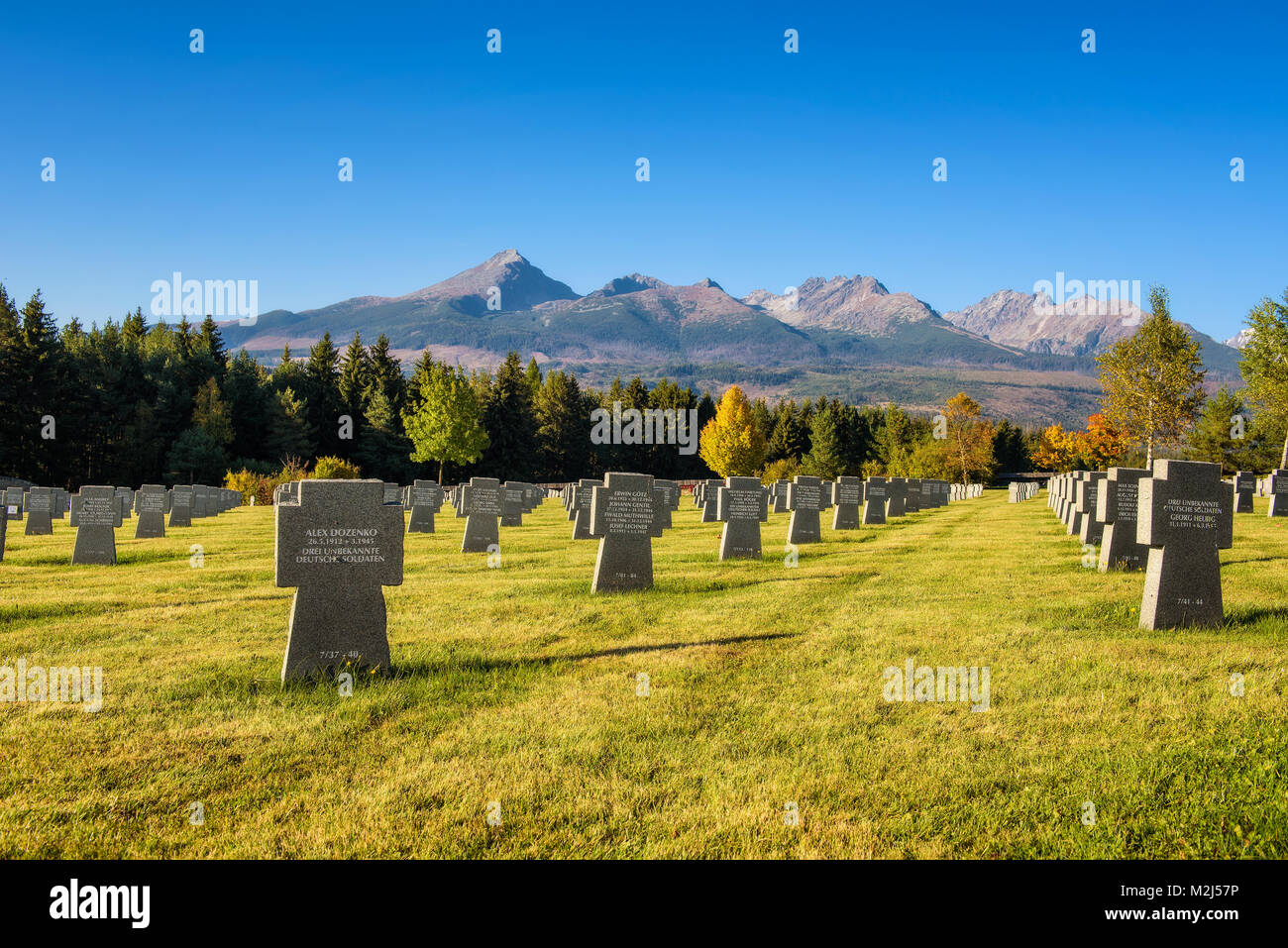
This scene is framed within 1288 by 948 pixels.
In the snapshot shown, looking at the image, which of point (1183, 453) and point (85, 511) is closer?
point (85, 511)

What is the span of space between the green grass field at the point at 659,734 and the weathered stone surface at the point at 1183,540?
435mm

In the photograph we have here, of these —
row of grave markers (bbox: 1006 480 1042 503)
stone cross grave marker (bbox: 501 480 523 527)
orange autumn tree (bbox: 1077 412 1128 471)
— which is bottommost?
row of grave markers (bbox: 1006 480 1042 503)

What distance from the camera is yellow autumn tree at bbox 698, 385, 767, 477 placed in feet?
258

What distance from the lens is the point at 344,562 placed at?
747 cm

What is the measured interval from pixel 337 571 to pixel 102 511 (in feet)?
39.7

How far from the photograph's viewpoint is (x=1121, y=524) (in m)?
13.6

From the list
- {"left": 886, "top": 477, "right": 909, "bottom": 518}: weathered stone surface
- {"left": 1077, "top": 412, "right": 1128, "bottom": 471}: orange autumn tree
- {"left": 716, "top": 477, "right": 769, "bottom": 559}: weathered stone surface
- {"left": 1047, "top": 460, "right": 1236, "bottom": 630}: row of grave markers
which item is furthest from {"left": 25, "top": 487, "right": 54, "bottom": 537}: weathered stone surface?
{"left": 1077, "top": 412, "right": 1128, "bottom": 471}: orange autumn tree

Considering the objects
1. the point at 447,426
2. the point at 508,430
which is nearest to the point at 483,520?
the point at 447,426

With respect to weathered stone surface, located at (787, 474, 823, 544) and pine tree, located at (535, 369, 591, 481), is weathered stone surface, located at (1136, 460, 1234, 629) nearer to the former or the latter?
weathered stone surface, located at (787, 474, 823, 544)

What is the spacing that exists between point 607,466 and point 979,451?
41.1 m

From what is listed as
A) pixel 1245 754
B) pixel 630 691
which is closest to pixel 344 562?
pixel 630 691

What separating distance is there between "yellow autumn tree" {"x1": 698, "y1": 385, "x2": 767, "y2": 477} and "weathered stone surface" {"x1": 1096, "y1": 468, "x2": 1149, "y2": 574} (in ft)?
205

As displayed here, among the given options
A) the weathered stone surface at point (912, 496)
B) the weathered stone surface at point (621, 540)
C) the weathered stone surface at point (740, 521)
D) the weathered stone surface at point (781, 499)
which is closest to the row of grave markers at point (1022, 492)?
the weathered stone surface at point (912, 496)
